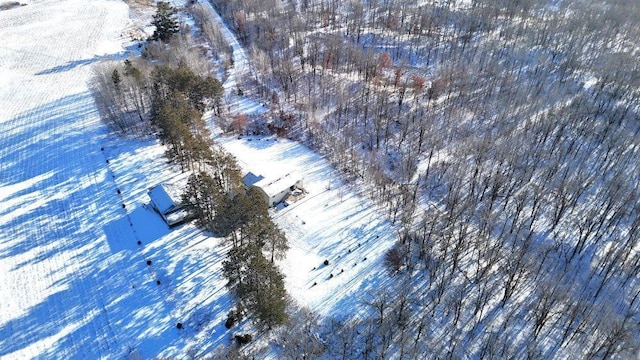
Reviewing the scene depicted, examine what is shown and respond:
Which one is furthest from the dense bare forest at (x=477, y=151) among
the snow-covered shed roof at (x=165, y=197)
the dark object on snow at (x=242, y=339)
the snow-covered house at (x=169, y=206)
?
the snow-covered shed roof at (x=165, y=197)

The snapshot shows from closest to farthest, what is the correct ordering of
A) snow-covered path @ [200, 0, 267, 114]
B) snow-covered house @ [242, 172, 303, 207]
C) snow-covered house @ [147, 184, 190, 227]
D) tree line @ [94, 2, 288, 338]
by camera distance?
tree line @ [94, 2, 288, 338] < snow-covered house @ [147, 184, 190, 227] < snow-covered house @ [242, 172, 303, 207] < snow-covered path @ [200, 0, 267, 114]

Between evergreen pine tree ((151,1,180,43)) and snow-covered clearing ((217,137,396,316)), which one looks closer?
snow-covered clearing ((217,137,396,316))

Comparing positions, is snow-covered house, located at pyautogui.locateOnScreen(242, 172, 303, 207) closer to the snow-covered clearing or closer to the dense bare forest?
the snow-covered clearing

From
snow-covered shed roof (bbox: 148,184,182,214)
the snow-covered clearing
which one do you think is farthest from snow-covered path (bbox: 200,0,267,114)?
snow-covered shed roof (bbox: 148,184,182,214)

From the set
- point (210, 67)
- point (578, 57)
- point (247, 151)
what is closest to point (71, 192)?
point (247, 151)

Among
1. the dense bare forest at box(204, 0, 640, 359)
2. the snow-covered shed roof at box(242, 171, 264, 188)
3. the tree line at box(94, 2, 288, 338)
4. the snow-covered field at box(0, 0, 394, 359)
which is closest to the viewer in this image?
the tree line at box(94, 2, 288, 338)

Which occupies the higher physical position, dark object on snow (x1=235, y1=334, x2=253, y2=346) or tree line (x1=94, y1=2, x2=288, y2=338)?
tree line (x1=94, y1=2, x2=288, y2=338)

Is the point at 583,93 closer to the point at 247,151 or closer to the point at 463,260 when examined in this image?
the point at 463,260
